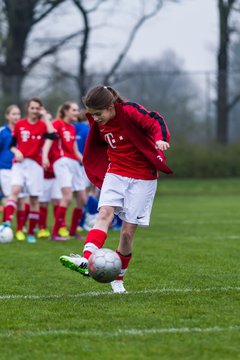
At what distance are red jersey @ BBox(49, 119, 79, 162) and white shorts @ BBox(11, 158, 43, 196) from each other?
0.56 m

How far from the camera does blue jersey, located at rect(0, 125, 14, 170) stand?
38.6 ft

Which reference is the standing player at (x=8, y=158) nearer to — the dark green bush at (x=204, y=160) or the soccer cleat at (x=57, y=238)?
the soccer cleat at (x=57, y=238)

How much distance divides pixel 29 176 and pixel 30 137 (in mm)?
536

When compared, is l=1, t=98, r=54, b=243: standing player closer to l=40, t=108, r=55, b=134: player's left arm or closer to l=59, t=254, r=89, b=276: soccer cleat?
l=40, t=108, r=55, b=134: player's left arm

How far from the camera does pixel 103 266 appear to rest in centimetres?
570

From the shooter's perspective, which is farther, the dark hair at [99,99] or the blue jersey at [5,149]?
the blue jersey at [5,149]

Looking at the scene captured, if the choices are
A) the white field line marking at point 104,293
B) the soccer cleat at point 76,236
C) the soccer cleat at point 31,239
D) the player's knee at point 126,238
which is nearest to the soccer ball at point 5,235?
the soccer cleat at point 31,239

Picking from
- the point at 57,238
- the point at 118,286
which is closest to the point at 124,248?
the point at 118,286

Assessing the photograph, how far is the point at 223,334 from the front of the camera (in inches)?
185

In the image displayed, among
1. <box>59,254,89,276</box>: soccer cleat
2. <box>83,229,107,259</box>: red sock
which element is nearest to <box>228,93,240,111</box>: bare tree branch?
<box>83,229,107,259</box>: red sock

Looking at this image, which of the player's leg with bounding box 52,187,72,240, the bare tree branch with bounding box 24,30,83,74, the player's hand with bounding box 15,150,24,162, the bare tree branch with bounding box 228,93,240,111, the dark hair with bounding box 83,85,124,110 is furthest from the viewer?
the bare tree branch with bounding box 24,30,83,74

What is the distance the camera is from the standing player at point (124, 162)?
618 centimetres

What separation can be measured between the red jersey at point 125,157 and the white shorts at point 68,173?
16.2 ft

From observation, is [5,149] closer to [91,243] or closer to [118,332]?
[91,243]
